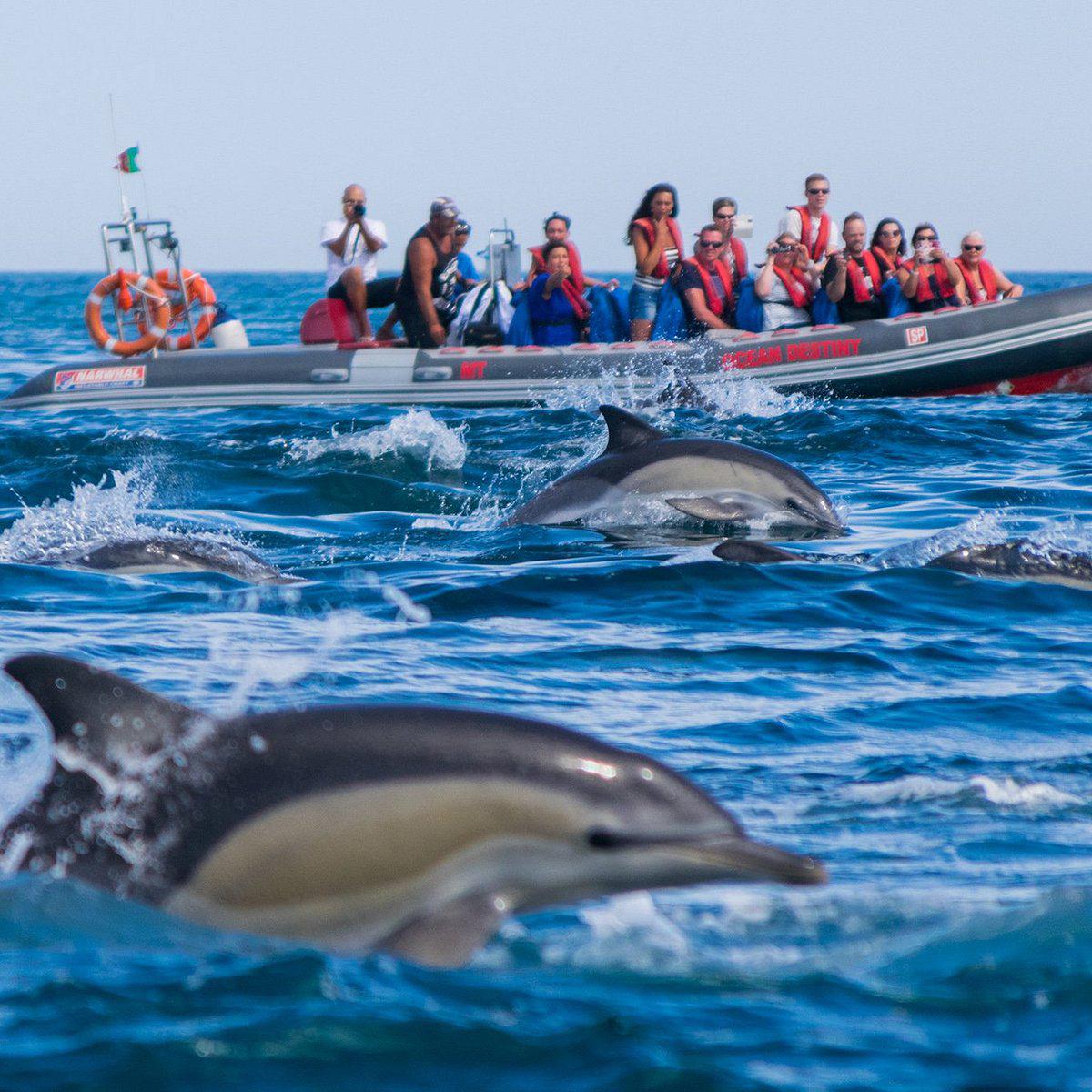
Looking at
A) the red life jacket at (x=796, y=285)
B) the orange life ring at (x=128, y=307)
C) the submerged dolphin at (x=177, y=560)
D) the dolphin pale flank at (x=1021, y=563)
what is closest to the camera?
the dolphin pale flank at (x=1021, y=563)

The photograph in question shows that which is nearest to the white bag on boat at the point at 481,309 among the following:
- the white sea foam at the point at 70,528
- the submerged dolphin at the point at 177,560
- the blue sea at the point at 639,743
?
the blue sea at the point at 639,743

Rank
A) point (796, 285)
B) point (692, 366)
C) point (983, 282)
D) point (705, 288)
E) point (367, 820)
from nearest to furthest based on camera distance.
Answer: point (367, 820) → point (692, 366) → point (705, 288) → point (796, 285) → point (983, 282)

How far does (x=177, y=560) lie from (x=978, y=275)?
11067 mm

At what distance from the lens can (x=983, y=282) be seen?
16.2 metres

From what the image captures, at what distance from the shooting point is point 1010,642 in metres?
6.15

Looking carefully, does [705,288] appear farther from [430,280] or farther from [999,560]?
[999,560]

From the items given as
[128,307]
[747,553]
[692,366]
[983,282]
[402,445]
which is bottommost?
[747,553]

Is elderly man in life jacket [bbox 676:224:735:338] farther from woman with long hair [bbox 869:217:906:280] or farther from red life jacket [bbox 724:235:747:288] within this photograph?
woman with long hair [bbox 869:217:906:280]

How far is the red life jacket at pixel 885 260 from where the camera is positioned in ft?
51.7

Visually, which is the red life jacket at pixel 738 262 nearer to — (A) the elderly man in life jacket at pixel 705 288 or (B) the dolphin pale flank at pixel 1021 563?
(A) the elderly man in life jacket at pixel 705 288

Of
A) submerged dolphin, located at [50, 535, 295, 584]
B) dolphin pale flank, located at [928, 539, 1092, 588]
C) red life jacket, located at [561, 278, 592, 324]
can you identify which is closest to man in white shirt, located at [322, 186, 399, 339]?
red life jacket, located at [561, 278, 592, 324]

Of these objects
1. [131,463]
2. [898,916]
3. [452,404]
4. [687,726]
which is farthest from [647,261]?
[898,916]

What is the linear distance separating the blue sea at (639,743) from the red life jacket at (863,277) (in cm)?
404

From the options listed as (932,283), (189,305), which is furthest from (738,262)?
(189,305)
